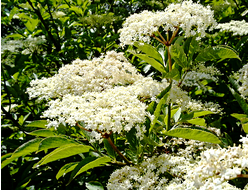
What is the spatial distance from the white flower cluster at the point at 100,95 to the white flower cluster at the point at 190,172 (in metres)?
0.23

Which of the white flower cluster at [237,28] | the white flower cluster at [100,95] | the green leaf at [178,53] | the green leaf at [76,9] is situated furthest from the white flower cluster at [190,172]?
the green leaf at [76,9]

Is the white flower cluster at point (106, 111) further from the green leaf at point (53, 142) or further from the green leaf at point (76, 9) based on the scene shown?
the green leaf at point (76, 9)

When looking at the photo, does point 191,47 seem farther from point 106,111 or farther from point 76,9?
point 76,9

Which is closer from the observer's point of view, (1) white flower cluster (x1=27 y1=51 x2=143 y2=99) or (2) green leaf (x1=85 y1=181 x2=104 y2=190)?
(2) green leaf (x1=85 y1=181 x2=104 y2=190)

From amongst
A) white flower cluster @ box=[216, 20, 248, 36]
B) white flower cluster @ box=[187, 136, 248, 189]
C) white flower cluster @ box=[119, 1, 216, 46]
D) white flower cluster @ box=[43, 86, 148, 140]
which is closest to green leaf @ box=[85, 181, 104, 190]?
white flower cluster @ box=[43, 86, 148, 140]

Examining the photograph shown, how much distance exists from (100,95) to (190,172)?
0.76 m

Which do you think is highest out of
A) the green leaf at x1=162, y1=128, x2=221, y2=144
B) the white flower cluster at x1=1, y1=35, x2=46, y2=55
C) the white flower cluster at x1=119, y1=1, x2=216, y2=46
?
the white flower cluster at x1=1, y1=35, x2=46, y2=55

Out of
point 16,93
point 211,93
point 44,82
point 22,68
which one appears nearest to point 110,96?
point 44,82

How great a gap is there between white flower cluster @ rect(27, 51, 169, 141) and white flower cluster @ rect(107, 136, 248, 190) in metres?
0.23

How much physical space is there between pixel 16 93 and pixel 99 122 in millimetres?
2487

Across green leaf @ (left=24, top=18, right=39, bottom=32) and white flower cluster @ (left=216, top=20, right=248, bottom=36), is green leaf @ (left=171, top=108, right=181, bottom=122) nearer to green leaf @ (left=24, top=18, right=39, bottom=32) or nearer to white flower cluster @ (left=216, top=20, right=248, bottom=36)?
white flower cluster @ (left=216, top=20, right=248, bottom=36)

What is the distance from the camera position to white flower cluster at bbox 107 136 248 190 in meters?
0.99

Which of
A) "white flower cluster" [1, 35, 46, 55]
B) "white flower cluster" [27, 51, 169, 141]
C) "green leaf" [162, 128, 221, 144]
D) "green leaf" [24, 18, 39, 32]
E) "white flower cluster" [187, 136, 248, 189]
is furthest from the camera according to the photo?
"green leaf" [24, 18, 39, 32]

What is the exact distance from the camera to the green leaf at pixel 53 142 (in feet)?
4.93
